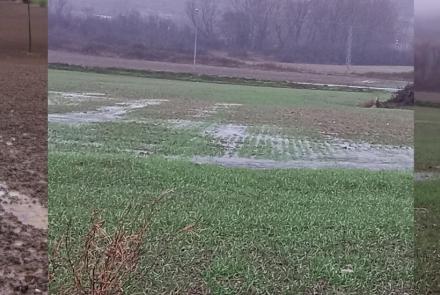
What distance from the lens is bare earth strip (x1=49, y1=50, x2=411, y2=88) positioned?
2.43 meters

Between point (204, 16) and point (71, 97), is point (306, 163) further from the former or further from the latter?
point (71, 97)

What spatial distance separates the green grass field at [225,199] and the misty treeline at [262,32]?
0.14 metres

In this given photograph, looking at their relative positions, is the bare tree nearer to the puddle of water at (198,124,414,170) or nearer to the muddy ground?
the puddle of water at (198,124,414,170)

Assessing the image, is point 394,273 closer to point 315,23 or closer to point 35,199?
point 315,23

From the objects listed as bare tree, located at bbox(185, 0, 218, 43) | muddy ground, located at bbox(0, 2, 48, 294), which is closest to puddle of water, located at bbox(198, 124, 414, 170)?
bare tree, located at bbox(185, 0, 218, 43)

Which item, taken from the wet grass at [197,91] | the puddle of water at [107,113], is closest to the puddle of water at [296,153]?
the wet grass at [197,91]

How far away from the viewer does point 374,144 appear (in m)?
2.65

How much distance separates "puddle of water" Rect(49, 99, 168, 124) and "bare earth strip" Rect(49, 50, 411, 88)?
141mm

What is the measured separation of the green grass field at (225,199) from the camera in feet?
7.93

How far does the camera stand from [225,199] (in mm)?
2531

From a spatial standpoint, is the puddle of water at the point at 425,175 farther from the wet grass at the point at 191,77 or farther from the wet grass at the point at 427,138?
the wet grass at the point at 191,77

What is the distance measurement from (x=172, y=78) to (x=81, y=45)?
39 cm

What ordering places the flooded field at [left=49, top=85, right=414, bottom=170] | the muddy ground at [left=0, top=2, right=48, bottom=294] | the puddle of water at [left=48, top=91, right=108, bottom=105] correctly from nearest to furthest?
the muddy ground at [left=0, top=2, right=48, bottom=294] → the puddle of water at [left=48, top=91, right=108, bottom=105] → the flooded field at [left=49, top=85, right=414, bottom=170]

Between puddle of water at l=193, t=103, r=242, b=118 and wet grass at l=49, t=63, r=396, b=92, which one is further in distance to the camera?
puddle of water at l=193, t=103, r=242, b=118
